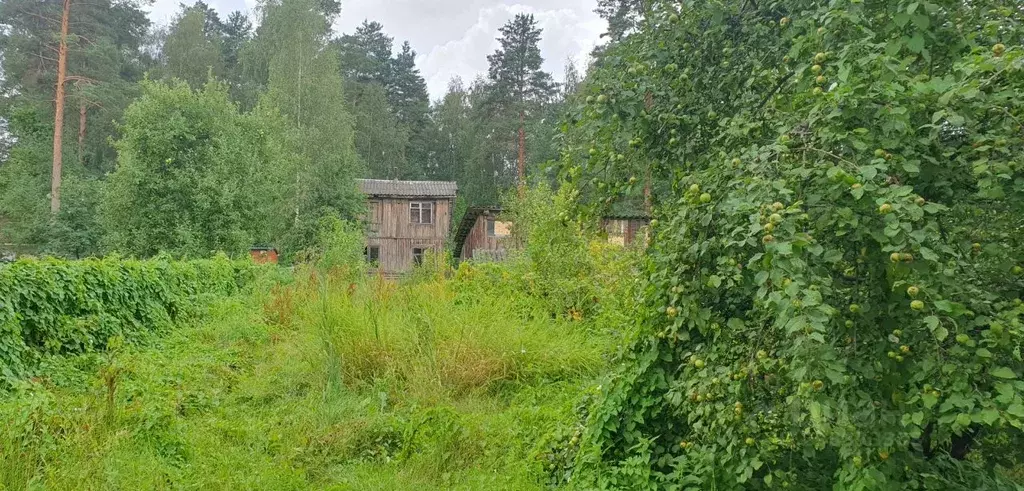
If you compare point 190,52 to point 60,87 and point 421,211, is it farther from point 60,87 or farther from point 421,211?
point 421,211

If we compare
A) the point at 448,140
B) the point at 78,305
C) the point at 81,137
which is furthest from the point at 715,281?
the point at 448,140

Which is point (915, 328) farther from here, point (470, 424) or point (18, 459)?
point (18, 459)

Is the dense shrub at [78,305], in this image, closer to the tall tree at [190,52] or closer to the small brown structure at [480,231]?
the small brown structure at [480,231]

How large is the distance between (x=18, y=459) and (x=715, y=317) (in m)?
3.55

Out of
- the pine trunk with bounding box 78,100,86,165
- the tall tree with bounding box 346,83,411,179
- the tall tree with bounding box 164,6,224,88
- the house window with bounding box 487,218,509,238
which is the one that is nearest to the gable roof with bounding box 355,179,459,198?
the house window with bounding box 487,218,509,238

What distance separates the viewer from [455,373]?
199 inches

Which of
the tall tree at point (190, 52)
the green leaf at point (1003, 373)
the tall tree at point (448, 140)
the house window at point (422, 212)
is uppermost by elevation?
the tall tree at point (190, 52)

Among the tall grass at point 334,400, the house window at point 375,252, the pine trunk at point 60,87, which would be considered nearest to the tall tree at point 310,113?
the house window at point 375,252

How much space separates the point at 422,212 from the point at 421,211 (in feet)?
0.22

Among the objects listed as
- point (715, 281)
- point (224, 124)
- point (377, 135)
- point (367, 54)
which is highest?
point (367, 54)

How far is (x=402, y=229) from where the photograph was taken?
28.1m

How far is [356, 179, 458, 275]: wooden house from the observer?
27.9 meters

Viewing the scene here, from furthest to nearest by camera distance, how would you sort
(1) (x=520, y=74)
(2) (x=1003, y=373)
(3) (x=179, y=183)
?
(1) (x=520, y=74), (3) (x=179, y=183), (2) (x=1003, y=373)

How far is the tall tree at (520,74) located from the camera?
112ft
